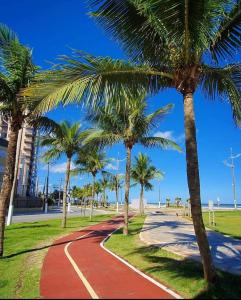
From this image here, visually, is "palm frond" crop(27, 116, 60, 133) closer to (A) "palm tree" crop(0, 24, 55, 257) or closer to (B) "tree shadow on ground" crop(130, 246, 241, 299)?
(A) "palm tree" crop(0, 24, 55, 257)

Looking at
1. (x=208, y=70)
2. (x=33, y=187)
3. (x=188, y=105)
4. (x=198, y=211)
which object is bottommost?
(x=198, y=211)

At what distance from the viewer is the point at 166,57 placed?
31.3 ft

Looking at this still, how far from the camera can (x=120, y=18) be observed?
9188 mm

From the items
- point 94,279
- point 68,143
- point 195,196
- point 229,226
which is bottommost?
point 94,279

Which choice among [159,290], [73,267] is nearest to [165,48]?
[159,290]

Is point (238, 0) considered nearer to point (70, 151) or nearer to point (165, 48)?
point (165, 48)

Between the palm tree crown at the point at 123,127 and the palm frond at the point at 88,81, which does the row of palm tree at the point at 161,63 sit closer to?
the palm frond at the point at 88,81

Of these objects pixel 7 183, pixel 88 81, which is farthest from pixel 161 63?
pixel 7 183

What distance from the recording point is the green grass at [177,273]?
805 centimetres

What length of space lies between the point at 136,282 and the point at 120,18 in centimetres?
650

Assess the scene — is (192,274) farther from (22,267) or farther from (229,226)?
(229,226)

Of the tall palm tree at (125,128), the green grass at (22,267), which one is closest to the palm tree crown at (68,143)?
the tall palm tree at (125,128)

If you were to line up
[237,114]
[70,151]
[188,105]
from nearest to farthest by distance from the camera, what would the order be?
[188,105], [237,114], [70,151]

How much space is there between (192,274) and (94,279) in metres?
2.56
